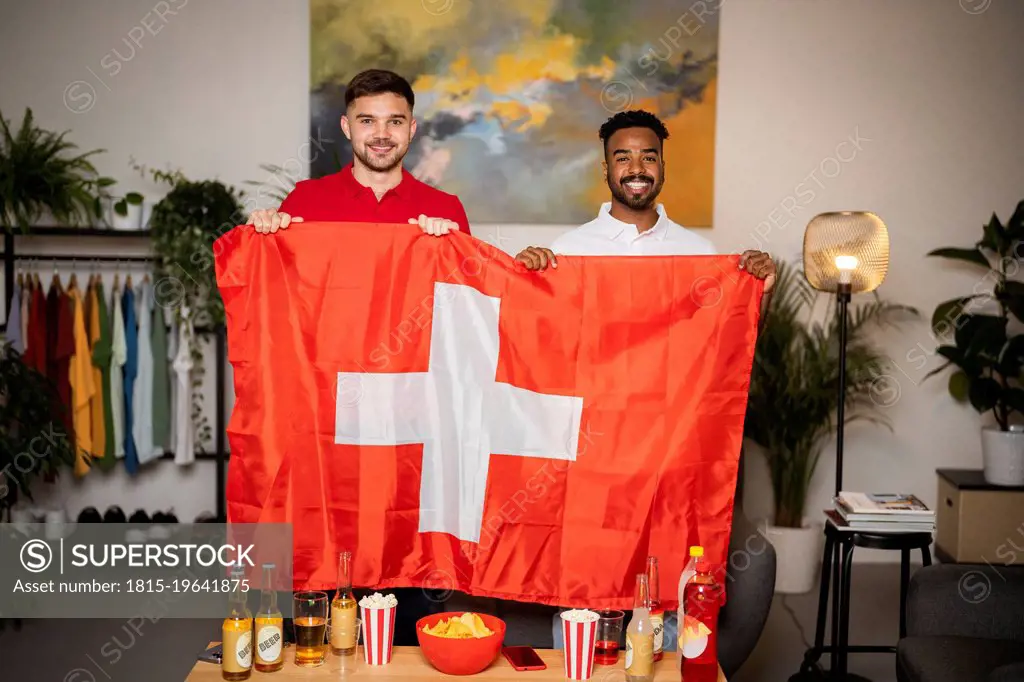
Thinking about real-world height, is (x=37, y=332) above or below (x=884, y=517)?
above

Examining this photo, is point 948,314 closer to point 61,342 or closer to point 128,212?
point 128,212

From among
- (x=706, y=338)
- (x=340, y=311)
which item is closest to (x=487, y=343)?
(x=340, y=311)

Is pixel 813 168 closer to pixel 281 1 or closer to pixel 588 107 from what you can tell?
pixel 588 107

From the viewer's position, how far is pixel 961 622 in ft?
8.04

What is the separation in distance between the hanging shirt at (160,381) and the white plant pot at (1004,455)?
134 inches

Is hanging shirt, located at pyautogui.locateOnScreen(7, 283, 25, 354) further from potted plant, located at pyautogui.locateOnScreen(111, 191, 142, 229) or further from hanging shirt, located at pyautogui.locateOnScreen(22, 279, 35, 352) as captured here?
potted plant, located at pyautogui.locateOnScreen(111, 191, 142, 229)

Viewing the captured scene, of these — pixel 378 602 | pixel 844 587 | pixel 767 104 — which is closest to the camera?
pixel 378 602

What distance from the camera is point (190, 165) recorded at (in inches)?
173

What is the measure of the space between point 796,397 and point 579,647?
2.45m

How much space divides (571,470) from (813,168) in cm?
265

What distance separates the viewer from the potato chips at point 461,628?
1.95m

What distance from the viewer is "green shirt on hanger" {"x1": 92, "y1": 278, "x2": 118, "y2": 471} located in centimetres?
409

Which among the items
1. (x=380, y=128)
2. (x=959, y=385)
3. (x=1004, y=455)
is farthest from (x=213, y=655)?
(x=959, y=385)

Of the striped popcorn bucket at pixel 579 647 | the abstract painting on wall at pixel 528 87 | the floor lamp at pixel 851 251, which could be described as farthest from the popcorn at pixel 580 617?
the abstract painting on wall at pixel 528 87
